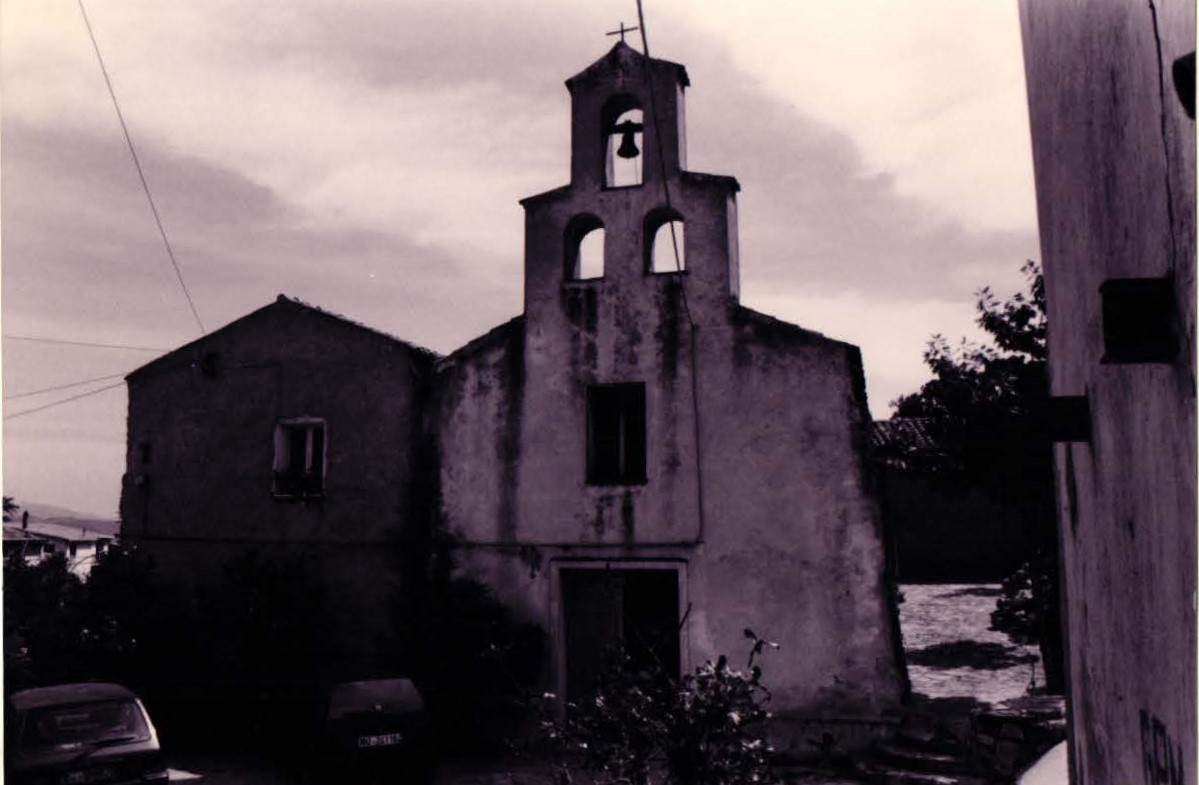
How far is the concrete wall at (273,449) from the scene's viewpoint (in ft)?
47.1

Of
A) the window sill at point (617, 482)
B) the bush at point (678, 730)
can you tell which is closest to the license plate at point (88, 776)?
the window sill at point (617, 482)

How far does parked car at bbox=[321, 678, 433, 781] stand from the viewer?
35.0 feet

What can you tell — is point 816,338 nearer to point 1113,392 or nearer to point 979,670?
point 979,670

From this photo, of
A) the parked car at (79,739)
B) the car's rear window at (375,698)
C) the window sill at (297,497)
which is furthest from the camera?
the window sill at (297,497)

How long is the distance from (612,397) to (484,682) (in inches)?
172

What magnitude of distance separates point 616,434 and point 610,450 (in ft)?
0.82

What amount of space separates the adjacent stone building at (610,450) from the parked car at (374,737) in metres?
2.68

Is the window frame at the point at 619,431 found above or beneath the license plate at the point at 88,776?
above

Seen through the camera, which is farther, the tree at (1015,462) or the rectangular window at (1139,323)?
the tree at (1015,462)

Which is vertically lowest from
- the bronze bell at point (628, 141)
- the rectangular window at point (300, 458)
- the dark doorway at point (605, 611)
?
the dark doorway at point (605, 611)

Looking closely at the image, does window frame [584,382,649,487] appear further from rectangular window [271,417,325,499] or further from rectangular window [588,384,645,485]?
rectangular window [271,417,325,499]

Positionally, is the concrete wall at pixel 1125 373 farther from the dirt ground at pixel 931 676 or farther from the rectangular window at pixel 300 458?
the rectangular window at pixel 300 458

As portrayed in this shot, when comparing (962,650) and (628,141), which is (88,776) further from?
(962,650)

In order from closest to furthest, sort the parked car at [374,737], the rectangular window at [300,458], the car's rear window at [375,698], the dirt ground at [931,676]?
1. the parked car at [374,737]
2. the car's rear window at [375,698]
3. the dirt ground at [931,676]
4. the rectangular window at [300,458]
